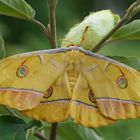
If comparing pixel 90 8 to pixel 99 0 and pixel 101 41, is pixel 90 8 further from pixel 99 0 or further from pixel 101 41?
pixel 101 41

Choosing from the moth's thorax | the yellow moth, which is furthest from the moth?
the yellow moth

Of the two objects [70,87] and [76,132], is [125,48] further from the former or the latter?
[70,87]

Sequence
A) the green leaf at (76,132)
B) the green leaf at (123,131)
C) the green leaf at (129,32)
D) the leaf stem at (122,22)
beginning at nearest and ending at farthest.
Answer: the leaf stem at (122,22)
the green leaf at (129,32)
the green leaf at (76,132)
the green leaf at (123,131)

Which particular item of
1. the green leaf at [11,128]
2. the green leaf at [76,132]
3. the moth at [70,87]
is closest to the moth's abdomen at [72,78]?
the moth at [70,87]

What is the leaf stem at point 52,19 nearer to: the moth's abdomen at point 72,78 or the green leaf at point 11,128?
the moth's abdomen at point 72,78

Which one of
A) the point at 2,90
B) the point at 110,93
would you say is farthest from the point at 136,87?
the point at 2,90

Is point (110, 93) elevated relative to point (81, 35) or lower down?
lower down
